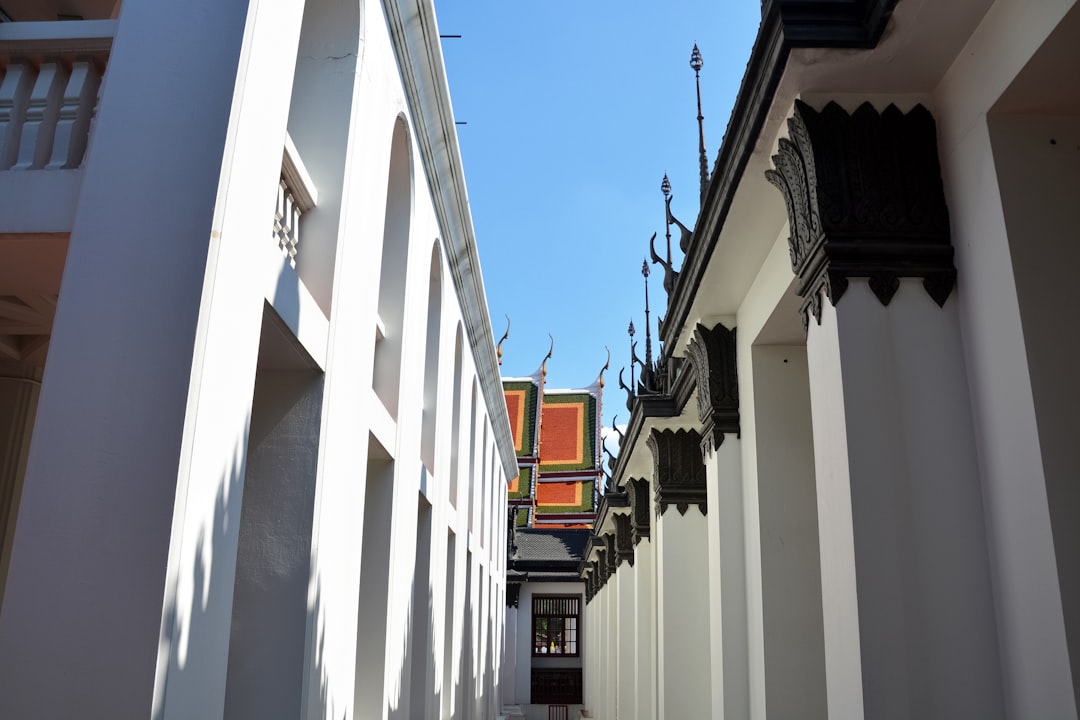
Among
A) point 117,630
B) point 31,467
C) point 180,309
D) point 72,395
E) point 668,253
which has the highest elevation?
point 668,253

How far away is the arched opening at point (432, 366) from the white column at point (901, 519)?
21.8ft

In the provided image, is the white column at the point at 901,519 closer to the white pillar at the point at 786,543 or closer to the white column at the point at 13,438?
the white pillar at the point at 786,543

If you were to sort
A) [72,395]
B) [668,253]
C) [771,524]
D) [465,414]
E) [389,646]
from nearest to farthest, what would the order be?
[72,395] → [771,524] → [389,646] → [668,253] → [465,414]

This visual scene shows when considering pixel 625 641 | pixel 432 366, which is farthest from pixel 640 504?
pixel 432 366

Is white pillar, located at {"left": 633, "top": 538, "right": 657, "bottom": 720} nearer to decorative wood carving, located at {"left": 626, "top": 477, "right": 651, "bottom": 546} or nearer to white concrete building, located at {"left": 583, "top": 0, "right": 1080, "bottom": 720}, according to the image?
decorative wood carving, located at {"left": 626, "top": 477, "right": 651, "bottom": 546}

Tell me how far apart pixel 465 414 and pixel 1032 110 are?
10.9 metres

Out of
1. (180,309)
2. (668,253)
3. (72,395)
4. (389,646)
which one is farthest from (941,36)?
(668,253)

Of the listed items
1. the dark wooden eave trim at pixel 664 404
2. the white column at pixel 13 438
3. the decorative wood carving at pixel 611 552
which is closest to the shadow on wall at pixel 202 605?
the white column at pixel 13 438

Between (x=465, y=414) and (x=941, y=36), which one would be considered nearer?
(x=941, y=36)

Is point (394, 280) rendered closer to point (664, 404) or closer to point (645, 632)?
point (664, 404)

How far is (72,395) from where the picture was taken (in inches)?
149

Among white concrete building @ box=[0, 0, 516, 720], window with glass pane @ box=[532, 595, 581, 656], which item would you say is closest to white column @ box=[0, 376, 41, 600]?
white concrete building @ box=[0, 0, 516, 720]

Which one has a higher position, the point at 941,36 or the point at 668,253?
the point at 668,253

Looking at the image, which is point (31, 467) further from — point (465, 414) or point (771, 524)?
point (465, 414)
